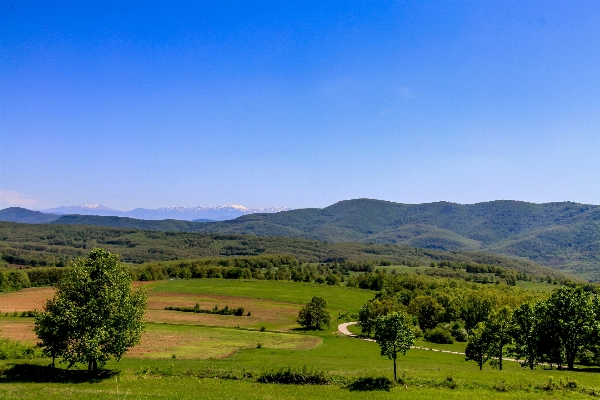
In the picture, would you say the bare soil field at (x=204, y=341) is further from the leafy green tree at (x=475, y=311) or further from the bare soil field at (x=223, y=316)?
the leafy green tree at (x=475, y=311)

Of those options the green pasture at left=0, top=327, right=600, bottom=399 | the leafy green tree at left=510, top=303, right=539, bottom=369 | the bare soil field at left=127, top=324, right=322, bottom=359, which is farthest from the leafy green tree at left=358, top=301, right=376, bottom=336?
the green pasture at left=0, top=327, right=600, bottom=399

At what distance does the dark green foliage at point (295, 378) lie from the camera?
1539 inches

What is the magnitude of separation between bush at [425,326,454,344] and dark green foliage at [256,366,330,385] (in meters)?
63.0

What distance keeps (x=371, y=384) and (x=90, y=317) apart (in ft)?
87.7

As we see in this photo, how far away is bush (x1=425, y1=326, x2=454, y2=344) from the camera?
92963mm

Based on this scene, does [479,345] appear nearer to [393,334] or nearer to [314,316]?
[393,334]

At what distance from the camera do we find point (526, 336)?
52938 mm

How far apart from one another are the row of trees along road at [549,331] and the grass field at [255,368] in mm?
3147

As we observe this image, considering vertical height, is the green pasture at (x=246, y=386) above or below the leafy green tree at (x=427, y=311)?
above

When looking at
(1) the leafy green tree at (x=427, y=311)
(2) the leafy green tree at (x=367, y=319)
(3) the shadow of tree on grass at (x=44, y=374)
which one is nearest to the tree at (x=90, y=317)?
(3) the shadow of tree on grass at (x=44, y=374)

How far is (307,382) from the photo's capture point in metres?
39.2

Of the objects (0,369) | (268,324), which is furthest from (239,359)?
(268,324)

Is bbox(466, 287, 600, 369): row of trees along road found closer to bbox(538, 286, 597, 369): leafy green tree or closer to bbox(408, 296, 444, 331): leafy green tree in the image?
bbox(538, 286, 597, 369): leafy green tree

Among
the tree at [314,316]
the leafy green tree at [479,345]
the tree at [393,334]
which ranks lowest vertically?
the tree at [314,316]
